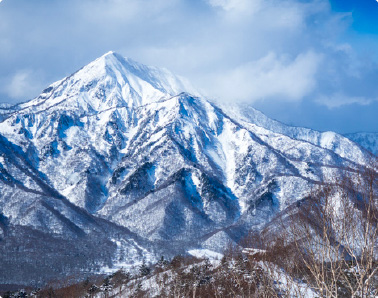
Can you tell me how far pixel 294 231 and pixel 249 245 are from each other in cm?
896

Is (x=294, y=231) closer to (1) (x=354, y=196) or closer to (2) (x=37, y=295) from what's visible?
(1) (x=354, y=196)

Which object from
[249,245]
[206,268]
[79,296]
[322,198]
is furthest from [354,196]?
[79,296]

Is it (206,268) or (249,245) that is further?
(206,268)

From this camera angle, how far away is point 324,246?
1405 cm

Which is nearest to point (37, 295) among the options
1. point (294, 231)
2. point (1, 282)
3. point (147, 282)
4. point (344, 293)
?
point (147, 282)

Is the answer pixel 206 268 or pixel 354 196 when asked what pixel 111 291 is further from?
pixel 354 196

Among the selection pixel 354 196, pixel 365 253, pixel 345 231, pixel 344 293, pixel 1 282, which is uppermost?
pixel 1 282

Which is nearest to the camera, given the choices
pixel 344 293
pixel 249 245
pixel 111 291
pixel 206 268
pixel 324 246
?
pixel 324 246

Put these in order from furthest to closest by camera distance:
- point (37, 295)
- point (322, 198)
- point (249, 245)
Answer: point (37, 295), point (249, 245), point (322, 198)

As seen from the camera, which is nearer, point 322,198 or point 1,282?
point 322,198

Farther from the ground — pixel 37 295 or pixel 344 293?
pixel 37 295

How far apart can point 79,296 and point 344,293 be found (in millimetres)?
47126

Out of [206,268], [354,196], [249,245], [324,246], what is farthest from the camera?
[206,268]

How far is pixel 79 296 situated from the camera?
66.6 m
